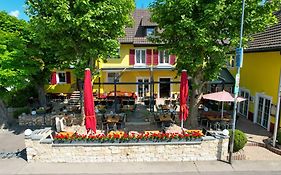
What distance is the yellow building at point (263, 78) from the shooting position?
548 inches

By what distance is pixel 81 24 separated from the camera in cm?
1162

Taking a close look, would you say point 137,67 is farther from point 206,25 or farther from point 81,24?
point 206,25

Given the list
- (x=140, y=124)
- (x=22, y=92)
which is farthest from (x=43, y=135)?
(x=22, y=92)

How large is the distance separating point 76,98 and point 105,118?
1112 centimetres

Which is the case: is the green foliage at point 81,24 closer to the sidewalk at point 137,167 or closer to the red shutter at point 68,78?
the sidewalk at point 137,167

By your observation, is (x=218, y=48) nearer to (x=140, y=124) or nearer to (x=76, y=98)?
(x=140, y=124)

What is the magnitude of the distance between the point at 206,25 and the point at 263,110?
25.9 ft

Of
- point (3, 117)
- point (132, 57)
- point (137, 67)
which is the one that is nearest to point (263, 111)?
point (137, 67)

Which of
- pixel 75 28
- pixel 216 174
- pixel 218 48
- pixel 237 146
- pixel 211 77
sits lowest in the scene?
pixel 216 174

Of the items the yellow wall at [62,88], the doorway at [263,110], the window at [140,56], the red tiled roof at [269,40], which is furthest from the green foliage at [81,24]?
the yellow wall at [62,88]

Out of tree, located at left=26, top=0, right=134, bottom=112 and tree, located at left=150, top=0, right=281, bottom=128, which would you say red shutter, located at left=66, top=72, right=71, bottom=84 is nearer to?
tree, located at left=26, top=0, right=134, bottom=112

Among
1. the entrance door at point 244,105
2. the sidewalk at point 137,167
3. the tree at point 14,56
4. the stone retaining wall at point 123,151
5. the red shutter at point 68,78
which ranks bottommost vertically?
the sidewalk at point 137,167

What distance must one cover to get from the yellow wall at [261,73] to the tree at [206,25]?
340 cm

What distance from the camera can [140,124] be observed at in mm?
15680
